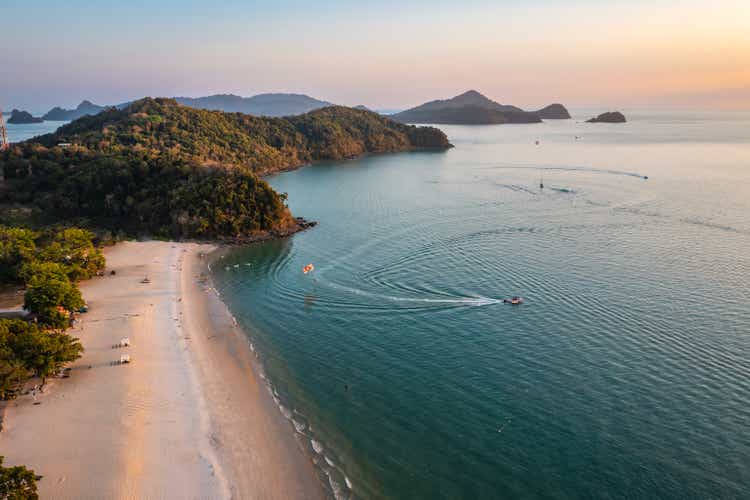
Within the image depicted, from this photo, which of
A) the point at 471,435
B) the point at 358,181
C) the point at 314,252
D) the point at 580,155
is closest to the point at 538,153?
the point at 580,155

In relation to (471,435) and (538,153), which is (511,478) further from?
(538,153)

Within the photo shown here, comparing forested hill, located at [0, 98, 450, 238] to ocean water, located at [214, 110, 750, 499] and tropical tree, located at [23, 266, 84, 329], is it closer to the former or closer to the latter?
ocean water, located at [214, 110, 750, 499]

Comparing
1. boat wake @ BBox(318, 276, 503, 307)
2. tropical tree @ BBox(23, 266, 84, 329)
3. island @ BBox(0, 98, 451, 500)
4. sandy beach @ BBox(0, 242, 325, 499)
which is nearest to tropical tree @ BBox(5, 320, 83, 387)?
island @ BBox(0, 98, 451, 500)

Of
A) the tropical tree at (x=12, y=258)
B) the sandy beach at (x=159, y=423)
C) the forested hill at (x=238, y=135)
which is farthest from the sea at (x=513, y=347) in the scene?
the forested hill at (x=238, y=135)

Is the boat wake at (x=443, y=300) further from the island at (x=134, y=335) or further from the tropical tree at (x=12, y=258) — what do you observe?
the tropical tree at (x=12, y=258)

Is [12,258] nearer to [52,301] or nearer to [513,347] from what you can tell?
[52,301]

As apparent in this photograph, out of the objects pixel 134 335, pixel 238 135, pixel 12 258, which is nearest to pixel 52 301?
pixel 134 335
